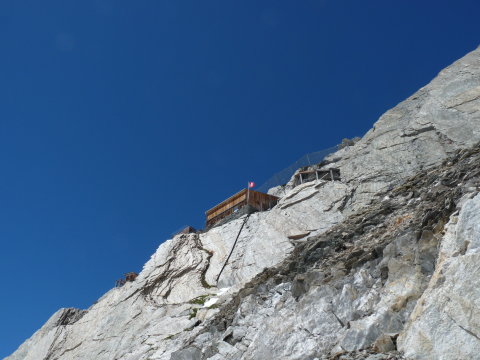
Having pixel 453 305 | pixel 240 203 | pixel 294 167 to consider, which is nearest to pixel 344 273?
pixel 453 305

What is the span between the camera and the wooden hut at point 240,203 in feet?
152

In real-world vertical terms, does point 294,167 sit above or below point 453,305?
above

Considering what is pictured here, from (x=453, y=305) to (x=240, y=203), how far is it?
3701 centimetres

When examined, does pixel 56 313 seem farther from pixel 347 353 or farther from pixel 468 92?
pixel 468 92

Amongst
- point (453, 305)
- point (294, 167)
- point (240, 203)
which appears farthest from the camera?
point (294, 167)

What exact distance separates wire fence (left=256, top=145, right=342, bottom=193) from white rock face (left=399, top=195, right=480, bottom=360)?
44.2 metres

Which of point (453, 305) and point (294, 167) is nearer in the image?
point (453, 305)

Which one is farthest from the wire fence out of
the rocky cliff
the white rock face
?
the white rock face

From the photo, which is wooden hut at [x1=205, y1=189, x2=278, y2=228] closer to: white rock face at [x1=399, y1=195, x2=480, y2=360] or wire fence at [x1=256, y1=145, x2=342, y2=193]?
wire fence at [x1=256, y1=145, x2=342, y2=193]

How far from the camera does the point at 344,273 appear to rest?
1695cm

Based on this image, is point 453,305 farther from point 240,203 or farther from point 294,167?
point 294,167

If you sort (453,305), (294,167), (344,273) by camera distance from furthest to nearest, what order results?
(294,167), (344,273), (453,305)

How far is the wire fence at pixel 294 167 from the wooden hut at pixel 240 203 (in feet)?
30.3

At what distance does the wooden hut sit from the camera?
46403 mm
